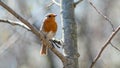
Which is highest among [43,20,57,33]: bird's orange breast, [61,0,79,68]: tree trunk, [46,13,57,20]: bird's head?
[61,0,79,68]: tree trunk

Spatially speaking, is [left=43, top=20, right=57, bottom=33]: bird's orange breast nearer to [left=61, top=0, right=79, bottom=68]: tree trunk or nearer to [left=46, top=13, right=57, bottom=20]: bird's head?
[left=46, top=13, right=57, bottom=20]: bird's head

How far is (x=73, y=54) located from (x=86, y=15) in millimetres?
6011

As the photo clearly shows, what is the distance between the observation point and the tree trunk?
2.33m

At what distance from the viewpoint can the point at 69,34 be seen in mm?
2363

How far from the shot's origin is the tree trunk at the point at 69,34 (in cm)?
233

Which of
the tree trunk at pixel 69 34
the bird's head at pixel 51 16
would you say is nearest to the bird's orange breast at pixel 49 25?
the bird's head at pixel 51 16

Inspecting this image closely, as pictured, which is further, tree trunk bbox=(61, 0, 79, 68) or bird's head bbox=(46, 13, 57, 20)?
bird's head bbox=(46, 13, 57, 20)

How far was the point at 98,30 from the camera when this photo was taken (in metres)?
8.62

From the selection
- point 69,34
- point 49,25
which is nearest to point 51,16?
point 49,25

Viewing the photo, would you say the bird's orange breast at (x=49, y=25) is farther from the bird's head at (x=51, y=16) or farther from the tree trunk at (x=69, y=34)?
the tree trunk at (x=69, y=34)

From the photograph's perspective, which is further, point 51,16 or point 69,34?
point 51,16

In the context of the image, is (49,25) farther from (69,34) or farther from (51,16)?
(69,34)

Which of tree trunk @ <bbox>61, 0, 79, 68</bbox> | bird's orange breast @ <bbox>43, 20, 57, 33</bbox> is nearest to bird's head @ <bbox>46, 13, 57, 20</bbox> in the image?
bird's orange breast @ <bbox>43, 20, 57, 33</bbox>

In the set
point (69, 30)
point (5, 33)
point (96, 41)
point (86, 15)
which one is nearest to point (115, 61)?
point (96, 41)
